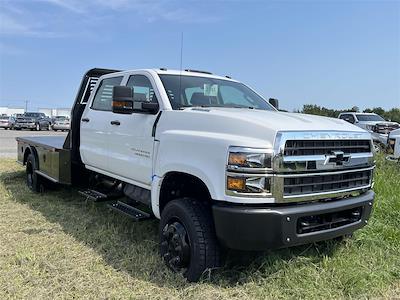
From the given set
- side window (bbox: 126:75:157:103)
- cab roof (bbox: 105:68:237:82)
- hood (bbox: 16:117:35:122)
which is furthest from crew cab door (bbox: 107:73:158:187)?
hood (bbox: 16:117:35:122)

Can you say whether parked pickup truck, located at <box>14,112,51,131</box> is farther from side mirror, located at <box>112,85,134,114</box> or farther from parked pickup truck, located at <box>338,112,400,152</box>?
side mirror, located at <box>112,85,134,114</box>

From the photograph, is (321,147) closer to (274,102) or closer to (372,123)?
(274,102)

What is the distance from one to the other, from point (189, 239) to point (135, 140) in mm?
1456

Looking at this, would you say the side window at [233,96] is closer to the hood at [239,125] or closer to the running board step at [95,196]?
the hood at [239,125]

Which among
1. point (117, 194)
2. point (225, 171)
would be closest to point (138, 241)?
point (117, 194)

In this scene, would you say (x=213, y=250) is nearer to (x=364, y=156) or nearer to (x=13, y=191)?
(x=364, y=156)

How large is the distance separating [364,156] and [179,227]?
182 centimetres

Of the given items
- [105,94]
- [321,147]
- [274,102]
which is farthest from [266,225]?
[105,94]

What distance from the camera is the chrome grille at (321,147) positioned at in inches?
134

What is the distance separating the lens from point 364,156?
395 cm

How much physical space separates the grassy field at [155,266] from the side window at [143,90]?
1.59m

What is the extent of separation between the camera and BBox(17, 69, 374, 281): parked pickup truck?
10.9ft

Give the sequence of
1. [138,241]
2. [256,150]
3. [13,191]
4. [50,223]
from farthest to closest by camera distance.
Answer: [13,191], [50,223], [138,241], [256,150]

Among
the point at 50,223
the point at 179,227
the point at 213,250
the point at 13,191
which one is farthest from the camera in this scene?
the point at 13,191
